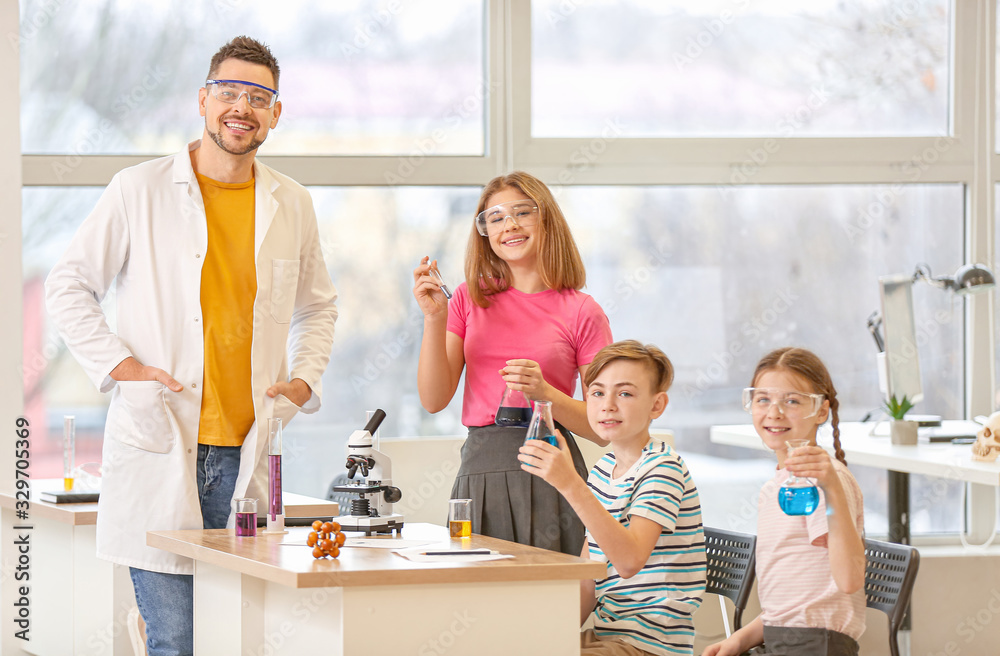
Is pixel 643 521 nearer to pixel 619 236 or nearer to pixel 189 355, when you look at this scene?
pixel 189 355

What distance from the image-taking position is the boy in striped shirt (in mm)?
2312

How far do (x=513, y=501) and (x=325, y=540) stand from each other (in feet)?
2.09

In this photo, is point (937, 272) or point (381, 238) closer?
point (381, 238)

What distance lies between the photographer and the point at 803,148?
4.90 metres

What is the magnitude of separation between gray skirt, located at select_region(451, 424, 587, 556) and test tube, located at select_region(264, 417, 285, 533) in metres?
0.47

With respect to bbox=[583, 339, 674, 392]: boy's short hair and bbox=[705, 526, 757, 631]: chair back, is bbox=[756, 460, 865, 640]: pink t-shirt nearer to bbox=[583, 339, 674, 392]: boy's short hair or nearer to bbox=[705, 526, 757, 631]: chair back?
bbox=[583, 339, 674, 392]: boy's short hair

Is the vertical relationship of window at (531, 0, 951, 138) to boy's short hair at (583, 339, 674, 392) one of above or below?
above

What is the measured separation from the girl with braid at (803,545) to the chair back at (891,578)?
0.30 meters

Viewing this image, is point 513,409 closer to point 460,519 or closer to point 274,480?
point 460,519

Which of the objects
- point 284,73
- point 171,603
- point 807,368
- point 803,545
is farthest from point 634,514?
point 284,73

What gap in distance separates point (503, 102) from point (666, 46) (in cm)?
81

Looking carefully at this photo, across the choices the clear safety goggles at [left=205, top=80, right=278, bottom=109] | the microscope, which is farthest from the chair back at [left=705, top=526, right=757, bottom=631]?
the clear safety goggles at [left=205, top=80, right=278, bottom=109]

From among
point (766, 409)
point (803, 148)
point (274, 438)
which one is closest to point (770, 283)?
point (803, 148)

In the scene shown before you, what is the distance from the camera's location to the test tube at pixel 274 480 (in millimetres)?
2650
